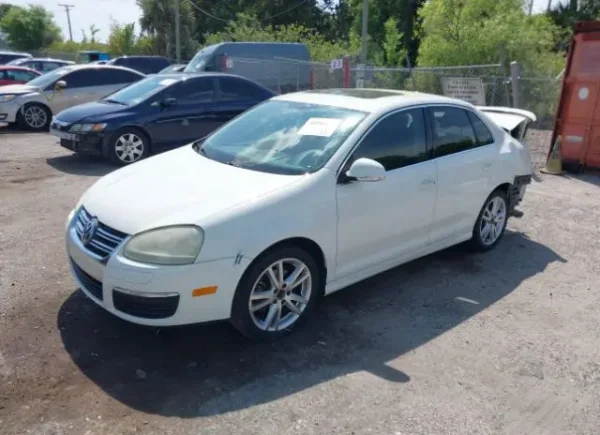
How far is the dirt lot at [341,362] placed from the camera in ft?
10.5

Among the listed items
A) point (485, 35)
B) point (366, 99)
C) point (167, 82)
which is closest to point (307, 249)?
point (366, 99)

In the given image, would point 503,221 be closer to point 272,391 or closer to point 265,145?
point 265,145

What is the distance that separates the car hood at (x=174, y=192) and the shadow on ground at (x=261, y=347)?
82cm

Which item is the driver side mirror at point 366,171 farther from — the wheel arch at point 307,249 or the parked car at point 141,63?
the parked car at point 141,63

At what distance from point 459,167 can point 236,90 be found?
610 cm

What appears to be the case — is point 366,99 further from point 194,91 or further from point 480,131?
point 194,91

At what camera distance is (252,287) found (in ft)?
12.2

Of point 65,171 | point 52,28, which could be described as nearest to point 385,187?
point 65,171

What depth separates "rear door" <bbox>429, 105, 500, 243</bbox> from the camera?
5.00 m

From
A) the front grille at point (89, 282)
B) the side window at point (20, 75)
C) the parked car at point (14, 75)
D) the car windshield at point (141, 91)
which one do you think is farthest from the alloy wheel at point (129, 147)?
the side window at point (20, 75)

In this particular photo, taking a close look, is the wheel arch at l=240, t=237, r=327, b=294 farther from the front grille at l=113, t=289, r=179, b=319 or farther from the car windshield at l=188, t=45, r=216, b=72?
the car windshield at l=188, t=45, r=216, b=72

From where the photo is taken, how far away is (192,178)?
4.23m

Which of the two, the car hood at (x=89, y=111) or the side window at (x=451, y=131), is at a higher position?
the side window at (x=451, y=131)

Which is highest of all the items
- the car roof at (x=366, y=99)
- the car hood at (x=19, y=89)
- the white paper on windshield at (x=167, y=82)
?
the car roof at (x=366, y=99)
